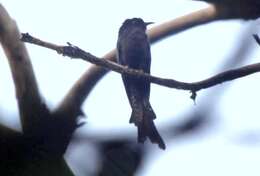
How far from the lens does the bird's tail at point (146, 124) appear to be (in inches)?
87.4

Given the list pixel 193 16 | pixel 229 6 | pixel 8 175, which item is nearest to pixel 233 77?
pixel 229 6

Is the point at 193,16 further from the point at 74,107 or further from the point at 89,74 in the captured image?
the point at 74,107

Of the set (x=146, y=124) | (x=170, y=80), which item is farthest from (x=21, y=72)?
(x=170, y=80)

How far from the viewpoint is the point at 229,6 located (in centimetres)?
239

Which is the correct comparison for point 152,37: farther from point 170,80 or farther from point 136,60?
point 170,80

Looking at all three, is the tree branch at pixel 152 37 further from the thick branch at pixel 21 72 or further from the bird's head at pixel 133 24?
the bird's head at pixel 133 24

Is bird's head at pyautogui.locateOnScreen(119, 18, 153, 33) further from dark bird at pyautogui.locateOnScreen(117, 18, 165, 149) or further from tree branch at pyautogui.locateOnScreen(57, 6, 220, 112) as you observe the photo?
tree branch at pyautogui.locateOnScreen(57, 6, 220, 112)

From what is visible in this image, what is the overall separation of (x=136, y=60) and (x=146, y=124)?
0.94m

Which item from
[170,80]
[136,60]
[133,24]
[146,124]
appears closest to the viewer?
[170,80]

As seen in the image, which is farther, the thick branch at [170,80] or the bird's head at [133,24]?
the bird's head at [133,24]

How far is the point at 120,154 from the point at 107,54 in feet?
3.59

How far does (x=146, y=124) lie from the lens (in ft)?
8.27

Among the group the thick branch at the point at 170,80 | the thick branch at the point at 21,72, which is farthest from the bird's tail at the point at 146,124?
the thick branch at the point at 21,72

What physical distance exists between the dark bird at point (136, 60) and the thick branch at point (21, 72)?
57cm
